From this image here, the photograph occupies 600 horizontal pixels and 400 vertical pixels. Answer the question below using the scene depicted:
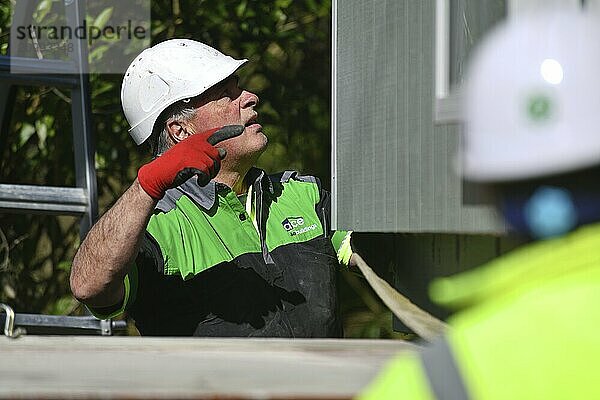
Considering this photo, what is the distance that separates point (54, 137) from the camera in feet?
19.0

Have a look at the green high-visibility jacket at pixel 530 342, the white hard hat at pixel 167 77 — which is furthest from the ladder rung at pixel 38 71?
the green high-visibility jacket at pixel 530 342

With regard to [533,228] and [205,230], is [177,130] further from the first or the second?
[533,228]

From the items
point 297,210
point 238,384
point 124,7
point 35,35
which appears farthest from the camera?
point 124,7

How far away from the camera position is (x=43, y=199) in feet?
12.7

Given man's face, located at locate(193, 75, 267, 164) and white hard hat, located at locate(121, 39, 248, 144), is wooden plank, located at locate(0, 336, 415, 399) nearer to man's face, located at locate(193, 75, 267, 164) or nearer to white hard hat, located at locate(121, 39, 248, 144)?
man's face, located at locate(193, 75, 267, 164)

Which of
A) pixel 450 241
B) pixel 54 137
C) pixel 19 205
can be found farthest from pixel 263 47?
pixel 450 241

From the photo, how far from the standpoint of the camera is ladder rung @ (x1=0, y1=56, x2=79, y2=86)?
406cm

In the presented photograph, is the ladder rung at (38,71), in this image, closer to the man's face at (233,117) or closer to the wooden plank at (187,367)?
the man's face at (233,117)

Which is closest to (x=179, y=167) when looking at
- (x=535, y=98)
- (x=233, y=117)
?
(x=233, y=117)

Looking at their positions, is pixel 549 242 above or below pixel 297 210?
above

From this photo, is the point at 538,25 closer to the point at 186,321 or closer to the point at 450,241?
the point at 450,241

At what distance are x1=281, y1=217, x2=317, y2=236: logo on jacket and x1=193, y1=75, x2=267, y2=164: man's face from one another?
0.62 feet

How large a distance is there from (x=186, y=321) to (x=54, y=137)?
2770mm

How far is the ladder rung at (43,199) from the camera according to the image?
3.84m
